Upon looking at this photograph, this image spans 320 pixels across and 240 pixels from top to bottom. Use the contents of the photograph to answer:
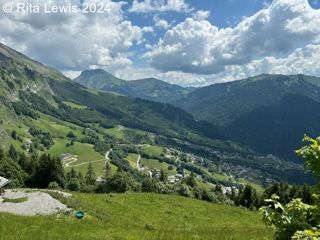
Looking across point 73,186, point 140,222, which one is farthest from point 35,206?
point 73,186

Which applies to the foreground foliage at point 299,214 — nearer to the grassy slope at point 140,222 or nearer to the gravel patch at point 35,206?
the grassy slope at point 140,222

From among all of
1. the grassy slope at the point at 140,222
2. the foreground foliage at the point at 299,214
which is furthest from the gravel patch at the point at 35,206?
the foreground foliage at the point at 299,214

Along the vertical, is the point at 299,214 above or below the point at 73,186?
above

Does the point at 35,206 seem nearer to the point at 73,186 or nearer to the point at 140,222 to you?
the point at 140,222

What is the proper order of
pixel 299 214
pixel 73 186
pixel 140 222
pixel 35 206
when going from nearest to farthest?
pixel 299 214 → pixel 35 206 → pixel 140 222 → pixel 73 186

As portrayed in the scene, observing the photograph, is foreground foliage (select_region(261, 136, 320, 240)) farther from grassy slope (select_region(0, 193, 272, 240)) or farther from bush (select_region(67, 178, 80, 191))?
bush (select_region(67, 178, 80, 191))

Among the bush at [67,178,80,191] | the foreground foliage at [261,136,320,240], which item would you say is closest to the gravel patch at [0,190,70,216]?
the foreground foliage at [261,136,320,240]

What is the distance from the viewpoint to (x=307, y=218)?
9789 mm

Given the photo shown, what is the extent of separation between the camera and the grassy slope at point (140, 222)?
→ 22517 mm

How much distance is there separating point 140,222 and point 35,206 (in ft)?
37.7

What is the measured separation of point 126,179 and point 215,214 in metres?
29.7

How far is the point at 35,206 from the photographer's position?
38188 millimetres

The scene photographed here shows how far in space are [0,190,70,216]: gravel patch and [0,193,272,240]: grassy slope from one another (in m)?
2.78

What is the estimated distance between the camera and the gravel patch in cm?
3584
